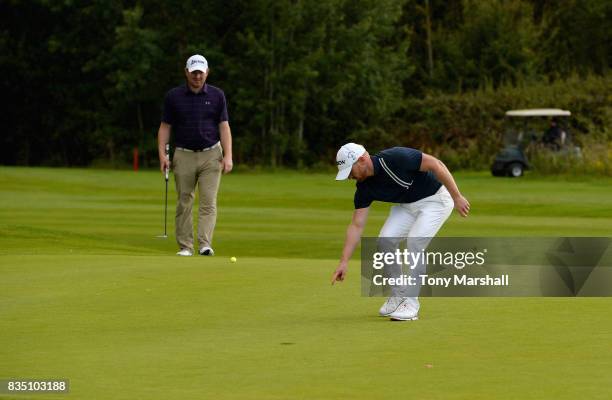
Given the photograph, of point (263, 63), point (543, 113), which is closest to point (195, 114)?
point (543, 113)

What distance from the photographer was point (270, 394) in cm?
714

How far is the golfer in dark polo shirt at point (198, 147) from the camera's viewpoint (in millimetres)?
15703

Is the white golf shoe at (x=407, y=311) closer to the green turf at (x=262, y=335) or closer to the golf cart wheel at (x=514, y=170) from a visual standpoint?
the green turf at (x=262, y=335)

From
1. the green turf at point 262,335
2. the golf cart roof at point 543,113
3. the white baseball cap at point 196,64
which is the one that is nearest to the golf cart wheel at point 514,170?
the golf cart roof at point 543,113

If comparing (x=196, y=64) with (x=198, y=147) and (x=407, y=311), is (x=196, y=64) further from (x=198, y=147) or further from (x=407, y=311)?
(x=407, y=311)

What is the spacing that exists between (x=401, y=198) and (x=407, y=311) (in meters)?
0.78

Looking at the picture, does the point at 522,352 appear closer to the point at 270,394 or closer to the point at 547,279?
the point at 270,394

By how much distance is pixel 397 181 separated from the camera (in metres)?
9.72

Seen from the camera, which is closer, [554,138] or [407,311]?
[407,311]

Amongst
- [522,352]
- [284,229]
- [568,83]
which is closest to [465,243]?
[522,352]

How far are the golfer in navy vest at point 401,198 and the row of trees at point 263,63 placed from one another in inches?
1665

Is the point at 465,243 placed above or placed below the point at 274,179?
above

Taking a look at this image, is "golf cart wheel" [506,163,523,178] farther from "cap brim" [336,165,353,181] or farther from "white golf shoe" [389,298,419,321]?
"cap brim" [336,165,353,181]

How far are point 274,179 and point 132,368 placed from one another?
35.2 m
